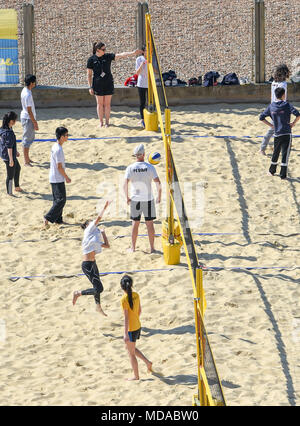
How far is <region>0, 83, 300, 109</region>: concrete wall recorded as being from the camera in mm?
17844

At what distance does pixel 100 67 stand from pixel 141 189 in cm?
451

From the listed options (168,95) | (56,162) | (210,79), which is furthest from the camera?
(210,79)

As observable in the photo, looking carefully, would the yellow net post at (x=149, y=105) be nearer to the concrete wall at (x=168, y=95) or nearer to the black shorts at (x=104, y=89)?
the black shorts at (x=104, y=89)

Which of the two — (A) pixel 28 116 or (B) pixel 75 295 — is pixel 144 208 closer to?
(B) pixel 75 295

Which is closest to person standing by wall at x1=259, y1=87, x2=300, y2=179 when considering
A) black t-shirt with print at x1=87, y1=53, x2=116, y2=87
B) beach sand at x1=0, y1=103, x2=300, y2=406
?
beach sand at x1=0, y1=103, x2=300, y2=406

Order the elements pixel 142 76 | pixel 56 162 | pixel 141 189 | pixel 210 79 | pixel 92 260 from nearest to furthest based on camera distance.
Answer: pixel 92 260 → pixel 141 189 → pixel 56 162 → pixel 142 76 → pixel 210 79

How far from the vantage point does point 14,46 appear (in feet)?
57.5

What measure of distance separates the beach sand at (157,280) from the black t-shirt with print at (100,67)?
0.89 m

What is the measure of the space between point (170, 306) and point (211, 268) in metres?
1.17

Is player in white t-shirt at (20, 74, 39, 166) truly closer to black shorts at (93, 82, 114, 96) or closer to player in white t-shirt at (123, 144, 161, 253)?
black shorts at (93, 82, 114, 96)

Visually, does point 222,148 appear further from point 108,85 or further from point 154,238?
point 154,238

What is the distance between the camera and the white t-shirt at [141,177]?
39.6 ft

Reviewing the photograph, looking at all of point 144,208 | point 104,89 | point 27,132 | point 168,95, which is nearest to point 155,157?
point 144,208

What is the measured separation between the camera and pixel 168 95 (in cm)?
1781
